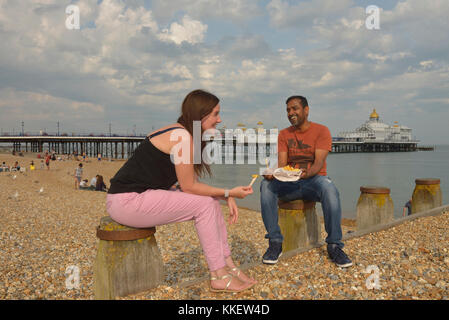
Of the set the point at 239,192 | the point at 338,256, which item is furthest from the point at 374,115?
the point at 239,192

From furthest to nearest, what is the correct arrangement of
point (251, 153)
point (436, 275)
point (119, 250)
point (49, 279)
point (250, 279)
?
1. point (251, 153)
2. point (49, 279)
3. point (436, 275)
4. point (250, 279)
5. point (119, 250)

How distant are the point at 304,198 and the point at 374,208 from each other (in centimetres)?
209

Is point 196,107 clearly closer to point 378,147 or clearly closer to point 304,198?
point 304,198

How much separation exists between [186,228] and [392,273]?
6.24 meters

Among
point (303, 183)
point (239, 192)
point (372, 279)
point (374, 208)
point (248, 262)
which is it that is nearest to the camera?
point (239, 192)

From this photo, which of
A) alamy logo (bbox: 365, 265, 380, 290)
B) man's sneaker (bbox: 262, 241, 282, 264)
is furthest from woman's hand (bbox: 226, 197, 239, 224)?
alamy logo (bbox: 365, 265, 380, 290)

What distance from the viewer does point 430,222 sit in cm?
505

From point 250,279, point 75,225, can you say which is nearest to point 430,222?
point 250,279

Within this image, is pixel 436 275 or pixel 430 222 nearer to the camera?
pixel 436 275

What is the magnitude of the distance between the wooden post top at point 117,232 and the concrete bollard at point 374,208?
394 cm

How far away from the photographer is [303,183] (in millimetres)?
3572

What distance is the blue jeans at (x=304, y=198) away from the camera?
327cm

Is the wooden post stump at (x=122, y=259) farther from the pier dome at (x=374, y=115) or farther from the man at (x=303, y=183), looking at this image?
the pier dome at (x=374, y=115)
